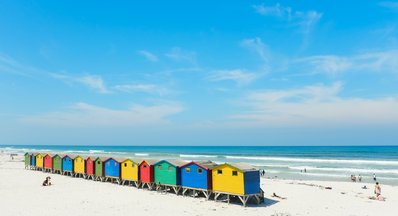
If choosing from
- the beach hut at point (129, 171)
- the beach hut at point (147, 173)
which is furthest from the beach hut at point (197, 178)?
the beach hut at point (129, 171)

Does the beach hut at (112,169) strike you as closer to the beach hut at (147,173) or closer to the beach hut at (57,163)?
the beach hut at (147,173)

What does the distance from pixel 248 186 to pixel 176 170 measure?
242 inches

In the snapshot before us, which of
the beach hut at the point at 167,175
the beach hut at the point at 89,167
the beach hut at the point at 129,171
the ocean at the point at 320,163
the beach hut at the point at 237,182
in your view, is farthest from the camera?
the ocean at the point at 320,163

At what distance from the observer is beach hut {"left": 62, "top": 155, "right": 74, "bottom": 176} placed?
126 feet

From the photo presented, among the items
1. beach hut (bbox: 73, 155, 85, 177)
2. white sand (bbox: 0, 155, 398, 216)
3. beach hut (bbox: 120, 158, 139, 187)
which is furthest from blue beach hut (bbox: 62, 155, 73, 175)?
beach hut (bbox: 120, 158, 139, 187)

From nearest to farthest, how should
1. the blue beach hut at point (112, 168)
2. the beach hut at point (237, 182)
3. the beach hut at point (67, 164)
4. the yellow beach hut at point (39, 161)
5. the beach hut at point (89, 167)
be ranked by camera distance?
the beach hut at point (237, 182) < the blue beach hut at point (112, 168) < the beach hut at point (89, 167) < the beach hut at point (67, 164) < the yellow beach hut at point (39, 161)

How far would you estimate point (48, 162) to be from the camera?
4244 centimetres

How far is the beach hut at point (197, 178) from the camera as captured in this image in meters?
24.1

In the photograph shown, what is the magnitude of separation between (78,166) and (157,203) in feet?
56.9

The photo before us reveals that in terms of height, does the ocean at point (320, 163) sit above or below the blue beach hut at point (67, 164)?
below

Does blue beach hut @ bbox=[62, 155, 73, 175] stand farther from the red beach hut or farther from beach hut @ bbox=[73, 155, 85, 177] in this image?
the red beach hut

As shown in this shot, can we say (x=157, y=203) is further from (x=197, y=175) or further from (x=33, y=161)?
(x=33, y=161)

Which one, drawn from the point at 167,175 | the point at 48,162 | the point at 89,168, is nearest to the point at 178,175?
the point at 167,175

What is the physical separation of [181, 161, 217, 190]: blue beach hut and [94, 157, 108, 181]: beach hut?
11149 millimetres
